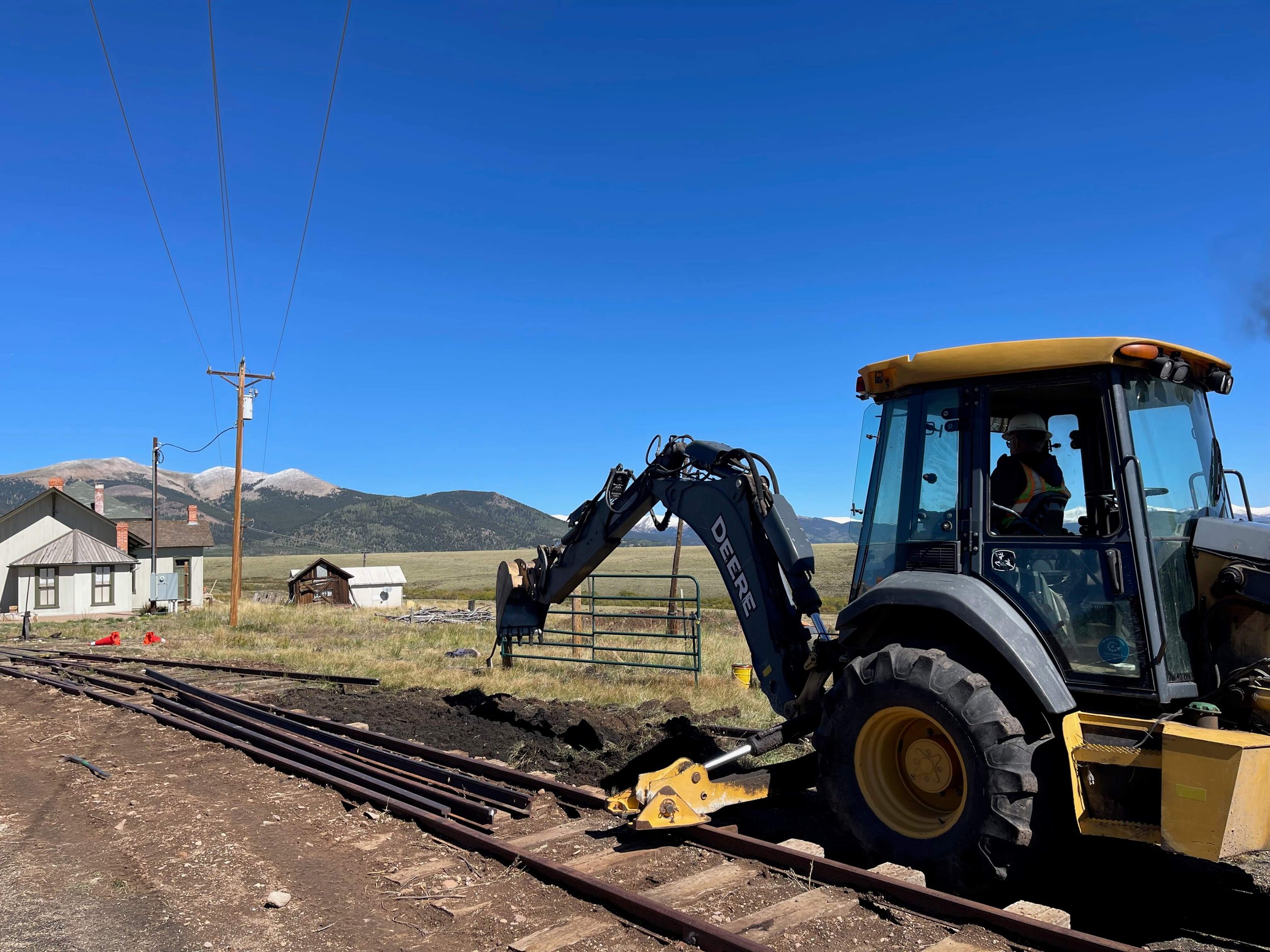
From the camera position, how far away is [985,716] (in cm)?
487

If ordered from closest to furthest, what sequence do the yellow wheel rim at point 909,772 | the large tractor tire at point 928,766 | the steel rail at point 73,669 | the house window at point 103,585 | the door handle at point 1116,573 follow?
the large tractor tire at point 928,766 < the door handle at point 1116,573 < the yellow wheel rim at point 909,772 < the steel rail at point 73,669 < the house window at point 103,585

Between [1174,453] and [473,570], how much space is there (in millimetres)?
120058

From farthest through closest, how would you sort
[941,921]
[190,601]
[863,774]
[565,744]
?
[190,601] < [565,744] < [863,774] < [941,921]

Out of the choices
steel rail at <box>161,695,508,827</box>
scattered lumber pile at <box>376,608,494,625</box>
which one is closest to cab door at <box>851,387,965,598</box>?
steel rail at <box>161,695,508,827</box>

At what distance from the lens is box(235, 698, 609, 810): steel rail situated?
24.9 feet

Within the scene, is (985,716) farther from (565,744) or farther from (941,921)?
(565,744)

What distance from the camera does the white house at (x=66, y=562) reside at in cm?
3934

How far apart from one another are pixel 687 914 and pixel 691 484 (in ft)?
13.1

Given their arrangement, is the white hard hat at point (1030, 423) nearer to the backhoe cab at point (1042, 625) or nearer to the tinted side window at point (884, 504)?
the backhoe cab at point (1042, 625)

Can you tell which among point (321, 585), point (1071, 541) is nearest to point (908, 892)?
point (1071, 541)

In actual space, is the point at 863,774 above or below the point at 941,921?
above

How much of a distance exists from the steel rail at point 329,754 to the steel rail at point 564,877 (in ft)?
0.66

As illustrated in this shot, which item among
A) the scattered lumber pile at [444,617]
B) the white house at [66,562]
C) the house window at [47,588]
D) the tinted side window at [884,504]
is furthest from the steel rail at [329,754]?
the house window at [47,588]

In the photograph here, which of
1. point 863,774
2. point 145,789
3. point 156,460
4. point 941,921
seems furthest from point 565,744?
point 156,460
